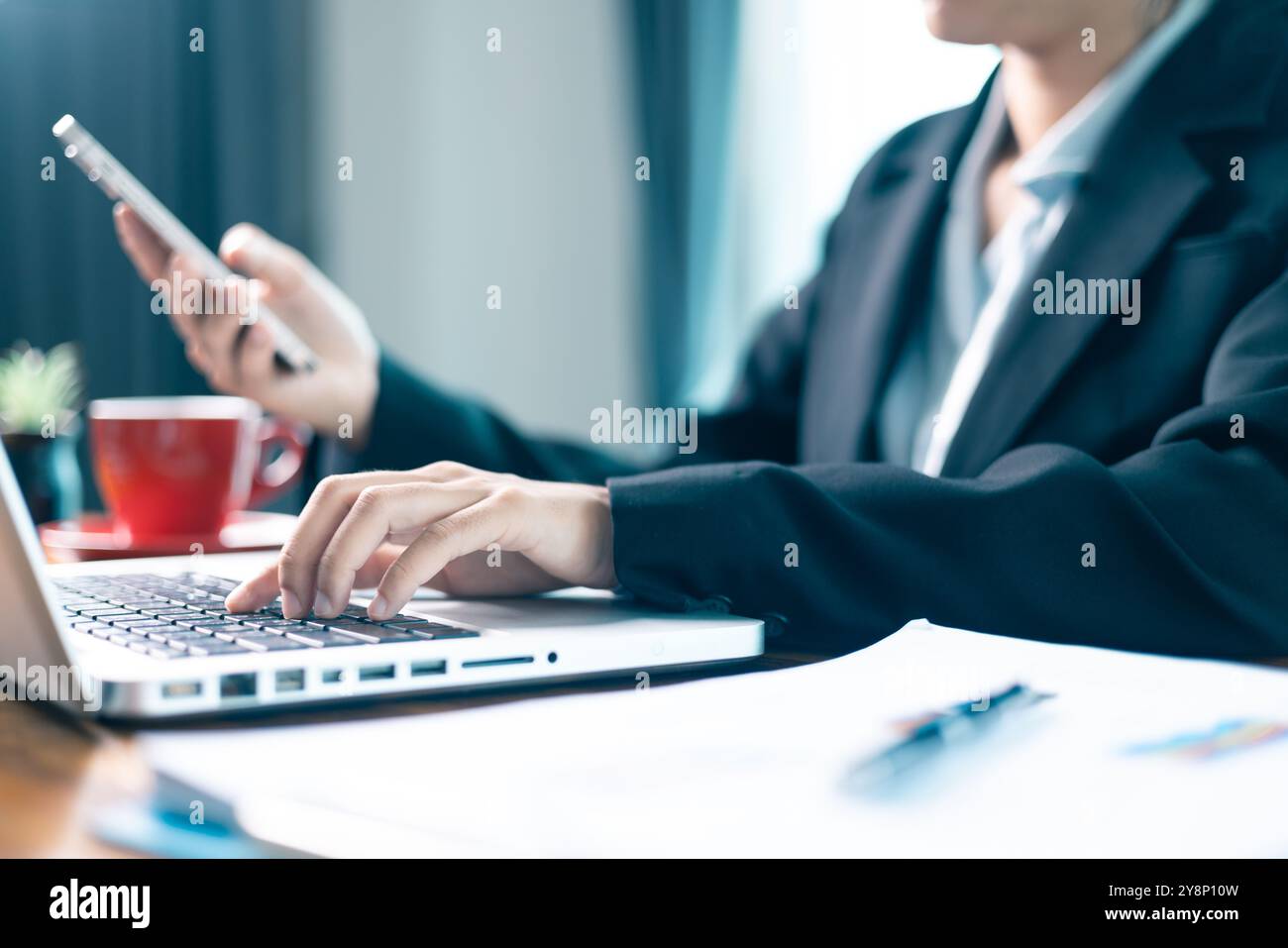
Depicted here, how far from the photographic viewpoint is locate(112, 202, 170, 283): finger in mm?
860

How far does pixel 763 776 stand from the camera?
0.33 metres

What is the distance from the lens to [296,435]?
1.08m

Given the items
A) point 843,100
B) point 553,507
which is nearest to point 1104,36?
point 553,507

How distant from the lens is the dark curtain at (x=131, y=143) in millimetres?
2207

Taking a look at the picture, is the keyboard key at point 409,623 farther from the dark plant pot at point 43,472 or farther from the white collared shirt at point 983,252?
the dark plant pot at point 43,472

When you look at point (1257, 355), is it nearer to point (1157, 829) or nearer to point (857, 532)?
point (857, 532)

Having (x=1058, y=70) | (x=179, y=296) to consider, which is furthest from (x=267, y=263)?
(x=1058, y=70)

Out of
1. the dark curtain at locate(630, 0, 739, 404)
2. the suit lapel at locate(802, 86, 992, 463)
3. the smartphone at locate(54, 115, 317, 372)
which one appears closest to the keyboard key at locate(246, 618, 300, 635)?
the smartphone at locate(54, 115, 317, 372)

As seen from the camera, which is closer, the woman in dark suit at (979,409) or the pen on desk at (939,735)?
the pen on desk at (939,735)

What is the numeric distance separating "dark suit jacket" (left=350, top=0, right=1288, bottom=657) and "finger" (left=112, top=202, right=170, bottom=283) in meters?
0.18

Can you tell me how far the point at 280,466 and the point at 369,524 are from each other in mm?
657

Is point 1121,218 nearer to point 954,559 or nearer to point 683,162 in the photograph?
point 954,559

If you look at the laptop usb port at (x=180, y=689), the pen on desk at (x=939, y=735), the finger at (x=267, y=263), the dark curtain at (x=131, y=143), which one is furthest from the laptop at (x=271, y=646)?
the dark curtain at (x=131, y=143)

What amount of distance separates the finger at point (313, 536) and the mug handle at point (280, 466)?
55 centimetres
